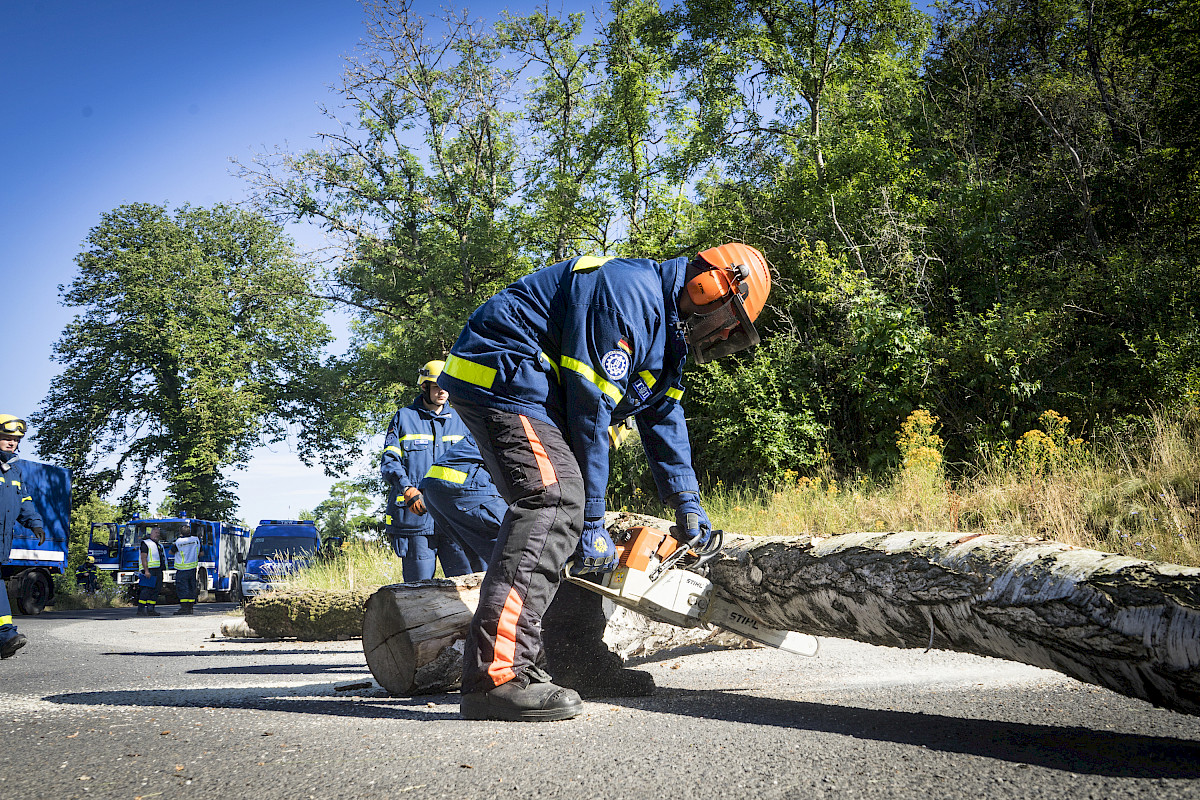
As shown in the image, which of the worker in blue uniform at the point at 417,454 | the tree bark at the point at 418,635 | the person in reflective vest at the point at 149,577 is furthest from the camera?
the person in reflective vest at the point at 149,577

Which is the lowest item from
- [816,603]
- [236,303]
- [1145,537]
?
[1145,537]

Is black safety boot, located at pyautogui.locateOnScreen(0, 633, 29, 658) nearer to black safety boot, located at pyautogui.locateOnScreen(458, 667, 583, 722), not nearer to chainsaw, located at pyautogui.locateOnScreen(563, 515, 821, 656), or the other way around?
black safety boot, located at pyautogui.locateOnScreen(458, 667, 583, 722)

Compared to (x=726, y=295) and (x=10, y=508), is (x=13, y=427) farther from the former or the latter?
(x=726, y=295)

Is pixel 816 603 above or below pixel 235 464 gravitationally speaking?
below

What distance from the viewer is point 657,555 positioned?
3037 mm

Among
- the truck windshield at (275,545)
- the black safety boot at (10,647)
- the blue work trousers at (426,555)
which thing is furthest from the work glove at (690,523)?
the truck windshield at (275,545)

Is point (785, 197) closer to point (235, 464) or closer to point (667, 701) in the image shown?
point (667, 701)

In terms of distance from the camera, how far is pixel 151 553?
1530 centimetres

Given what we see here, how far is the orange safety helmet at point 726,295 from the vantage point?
3123 millimetres

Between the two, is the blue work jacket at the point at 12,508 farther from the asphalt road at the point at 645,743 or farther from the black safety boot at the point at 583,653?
the black safety boot at the point at 583,653

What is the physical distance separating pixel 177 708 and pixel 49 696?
983 millimetres

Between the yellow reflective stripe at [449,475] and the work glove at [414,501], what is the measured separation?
1129 millimetres

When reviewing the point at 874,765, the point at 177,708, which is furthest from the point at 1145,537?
the point at 177,708

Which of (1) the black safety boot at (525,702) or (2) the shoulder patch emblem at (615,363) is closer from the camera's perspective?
(1) the black safety boot at (525,702)
